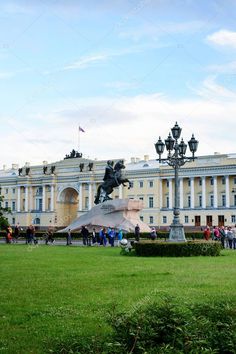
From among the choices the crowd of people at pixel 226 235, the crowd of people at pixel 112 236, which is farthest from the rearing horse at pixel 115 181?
the crowd of people at pixel 226 235

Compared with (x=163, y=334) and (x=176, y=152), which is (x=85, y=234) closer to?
(x=176, y=152)

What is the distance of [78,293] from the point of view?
36.1ft

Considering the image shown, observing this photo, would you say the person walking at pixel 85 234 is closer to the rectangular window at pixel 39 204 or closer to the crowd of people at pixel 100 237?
the crowd of people at pixel 100 237

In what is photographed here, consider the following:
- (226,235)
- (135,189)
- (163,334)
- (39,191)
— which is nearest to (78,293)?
(163,334)

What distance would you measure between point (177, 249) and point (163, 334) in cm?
1838

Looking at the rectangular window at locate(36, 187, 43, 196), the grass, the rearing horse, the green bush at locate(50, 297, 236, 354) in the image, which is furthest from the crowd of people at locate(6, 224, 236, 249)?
the rectangular window at locate(36, 187, 43, 196)

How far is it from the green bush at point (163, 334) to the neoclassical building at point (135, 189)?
79.3 meters

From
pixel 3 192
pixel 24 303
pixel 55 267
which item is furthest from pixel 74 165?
pixel 24 303

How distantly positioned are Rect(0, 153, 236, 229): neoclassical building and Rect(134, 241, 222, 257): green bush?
6047cm

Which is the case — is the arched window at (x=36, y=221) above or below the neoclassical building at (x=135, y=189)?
below

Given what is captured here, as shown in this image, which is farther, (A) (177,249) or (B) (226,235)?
(B) (226,235)

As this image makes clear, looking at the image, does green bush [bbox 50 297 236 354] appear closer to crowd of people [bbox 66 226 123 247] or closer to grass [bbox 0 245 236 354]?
grass [bbox 0 245 236 354]

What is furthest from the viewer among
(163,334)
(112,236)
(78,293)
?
(112,236)

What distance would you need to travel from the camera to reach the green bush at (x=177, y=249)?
2339 cm
